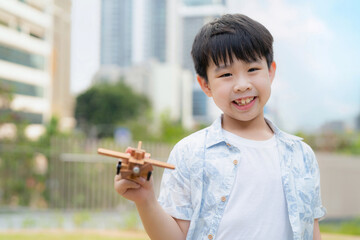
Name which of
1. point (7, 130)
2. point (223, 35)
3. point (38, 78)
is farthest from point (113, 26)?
point (223, 35)

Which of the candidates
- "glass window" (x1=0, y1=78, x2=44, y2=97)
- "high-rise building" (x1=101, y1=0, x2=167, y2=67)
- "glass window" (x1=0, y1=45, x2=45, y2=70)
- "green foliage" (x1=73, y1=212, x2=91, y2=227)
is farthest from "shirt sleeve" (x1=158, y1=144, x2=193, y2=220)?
"high-rise building" (x1=101, y1=0, x2=167, y2=67)

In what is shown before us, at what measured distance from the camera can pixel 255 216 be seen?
4.29ft

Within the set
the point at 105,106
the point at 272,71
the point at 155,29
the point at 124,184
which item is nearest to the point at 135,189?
the point at 124,184

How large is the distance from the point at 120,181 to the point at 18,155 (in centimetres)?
710

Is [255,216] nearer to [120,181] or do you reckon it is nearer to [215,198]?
[215,198]

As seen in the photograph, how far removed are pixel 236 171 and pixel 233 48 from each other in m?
0.35

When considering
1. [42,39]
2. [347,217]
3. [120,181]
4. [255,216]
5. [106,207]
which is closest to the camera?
[120,181]

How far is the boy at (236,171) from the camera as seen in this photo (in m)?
1.31

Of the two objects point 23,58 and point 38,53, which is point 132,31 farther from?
point 23,58

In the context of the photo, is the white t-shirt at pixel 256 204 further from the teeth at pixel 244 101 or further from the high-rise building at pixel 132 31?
the high-rise building at pixel 132 31

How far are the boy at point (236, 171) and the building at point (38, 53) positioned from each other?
2283 centimetres

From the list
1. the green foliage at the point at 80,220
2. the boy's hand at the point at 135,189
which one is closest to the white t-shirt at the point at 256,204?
the boy's hand at the point at 135,189

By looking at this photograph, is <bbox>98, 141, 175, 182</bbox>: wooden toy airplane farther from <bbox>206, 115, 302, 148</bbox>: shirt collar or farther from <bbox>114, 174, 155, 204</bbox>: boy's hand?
<bbox>206, 115, 302, 148</bbox>: shirt collar

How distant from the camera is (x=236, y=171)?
52.6 inches
